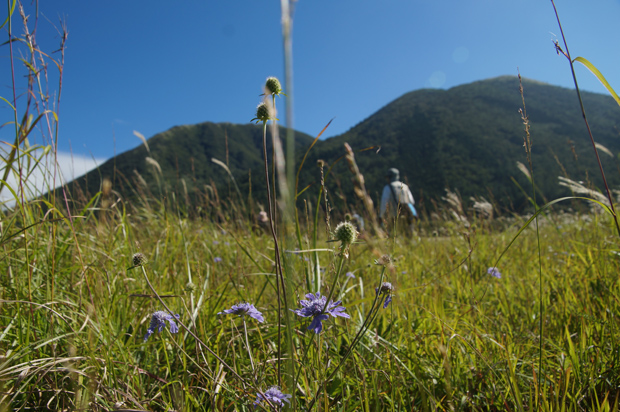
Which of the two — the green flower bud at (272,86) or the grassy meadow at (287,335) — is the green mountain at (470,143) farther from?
the green flower bud at (272,86)

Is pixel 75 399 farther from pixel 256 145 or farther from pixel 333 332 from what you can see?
pixel 256 145

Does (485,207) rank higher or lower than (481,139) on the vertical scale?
lower

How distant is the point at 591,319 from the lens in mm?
1373

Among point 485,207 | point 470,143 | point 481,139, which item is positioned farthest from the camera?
point 470,143

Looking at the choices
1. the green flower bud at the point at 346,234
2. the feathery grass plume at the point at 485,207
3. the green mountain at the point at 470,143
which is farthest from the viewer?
the green mountain at the point at 470,143

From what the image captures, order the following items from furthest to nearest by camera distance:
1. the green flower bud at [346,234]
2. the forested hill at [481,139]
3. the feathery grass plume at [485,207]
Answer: the forested hill at [481,139]
the feathery grass plume at [485,207]
the green flower bud at [346,234]

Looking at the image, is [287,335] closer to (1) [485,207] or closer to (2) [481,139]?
(1) [485,207]

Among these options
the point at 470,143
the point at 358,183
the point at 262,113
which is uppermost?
the point at 470,143

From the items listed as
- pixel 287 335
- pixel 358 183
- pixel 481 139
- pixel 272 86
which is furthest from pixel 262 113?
pixel 481 139

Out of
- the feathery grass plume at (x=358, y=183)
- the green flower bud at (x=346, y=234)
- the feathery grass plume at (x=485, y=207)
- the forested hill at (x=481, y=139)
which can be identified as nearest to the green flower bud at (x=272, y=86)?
the feathery grass plume at (x=358, y=183)

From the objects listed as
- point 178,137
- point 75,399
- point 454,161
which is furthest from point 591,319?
point 178,137

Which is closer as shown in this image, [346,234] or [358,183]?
[346,234]

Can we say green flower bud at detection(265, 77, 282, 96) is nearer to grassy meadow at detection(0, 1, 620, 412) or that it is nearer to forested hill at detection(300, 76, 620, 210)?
grassy meadow at detection(0, 1, 620, 412)

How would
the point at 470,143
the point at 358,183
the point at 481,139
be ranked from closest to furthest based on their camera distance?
the point at 358,183, the point at 481,139, the point at 470,143
